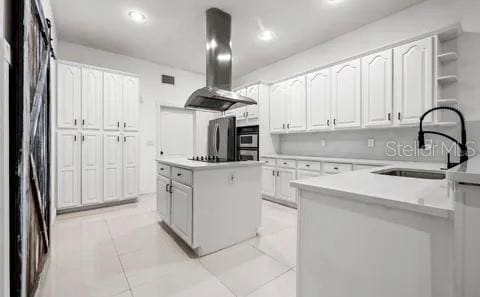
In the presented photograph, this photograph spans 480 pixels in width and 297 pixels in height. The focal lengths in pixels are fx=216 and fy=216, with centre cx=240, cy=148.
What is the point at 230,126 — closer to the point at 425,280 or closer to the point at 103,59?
the point at 425,280

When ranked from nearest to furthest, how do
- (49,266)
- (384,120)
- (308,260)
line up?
(308,260)
(49,266)
(384,120)

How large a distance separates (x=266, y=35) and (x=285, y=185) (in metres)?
2.48

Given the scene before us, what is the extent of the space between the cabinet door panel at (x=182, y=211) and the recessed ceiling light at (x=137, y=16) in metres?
2.31

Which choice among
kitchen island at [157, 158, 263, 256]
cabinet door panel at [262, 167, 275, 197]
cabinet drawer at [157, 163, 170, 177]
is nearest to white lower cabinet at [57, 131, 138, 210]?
cabinet drawer at [157, 163, 170, 177]

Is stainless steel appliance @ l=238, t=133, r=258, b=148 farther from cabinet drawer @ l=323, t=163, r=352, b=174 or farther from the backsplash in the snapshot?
cabinet drawer @ l=323, t=163, r=352, b=174

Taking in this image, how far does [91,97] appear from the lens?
3426 millimetres

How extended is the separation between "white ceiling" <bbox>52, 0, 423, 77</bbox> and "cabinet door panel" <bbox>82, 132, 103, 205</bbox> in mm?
1641

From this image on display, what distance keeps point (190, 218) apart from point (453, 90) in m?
3.21

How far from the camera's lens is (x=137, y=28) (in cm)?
326

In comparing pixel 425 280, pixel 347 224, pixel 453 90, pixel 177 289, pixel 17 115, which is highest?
pixel 453 90

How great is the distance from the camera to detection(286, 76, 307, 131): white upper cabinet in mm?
3724

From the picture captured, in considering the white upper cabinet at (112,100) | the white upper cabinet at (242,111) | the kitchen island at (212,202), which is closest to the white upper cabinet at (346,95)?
the kitchen island at (212,202)

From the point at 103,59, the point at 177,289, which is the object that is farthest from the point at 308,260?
the point at 103,59

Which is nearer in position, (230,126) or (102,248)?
(102,248)
